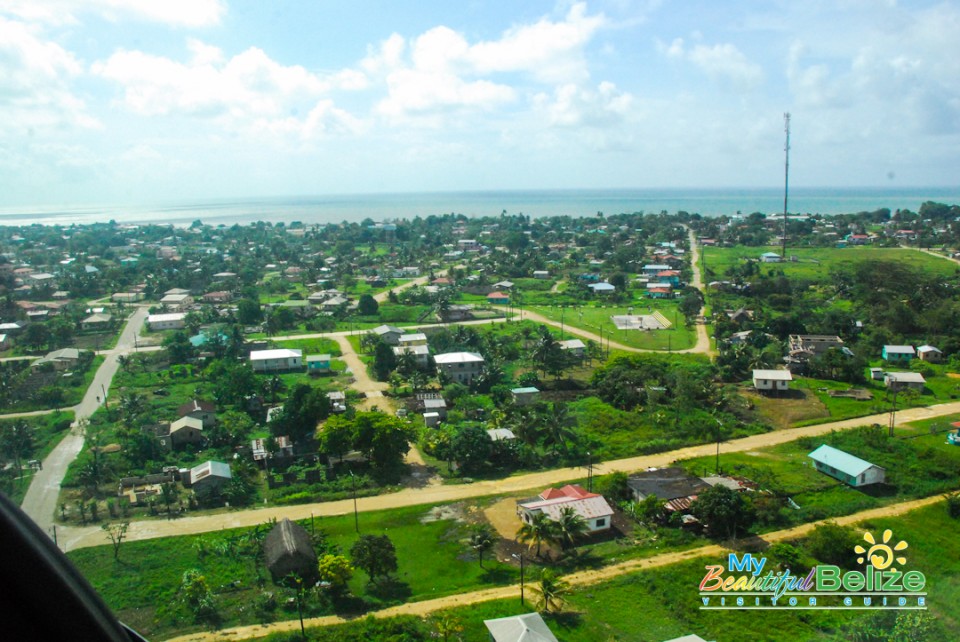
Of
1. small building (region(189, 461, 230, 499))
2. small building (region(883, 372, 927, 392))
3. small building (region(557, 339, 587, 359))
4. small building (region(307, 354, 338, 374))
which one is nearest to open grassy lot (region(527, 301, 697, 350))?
small building (region(557, 339, 587, 359))

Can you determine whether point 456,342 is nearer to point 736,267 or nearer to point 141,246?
point 736,267

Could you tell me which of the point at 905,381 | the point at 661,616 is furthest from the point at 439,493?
the point at 905,381

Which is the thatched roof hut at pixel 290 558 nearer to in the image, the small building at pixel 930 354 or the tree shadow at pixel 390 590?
A: the tree shadow at pixel 390 590

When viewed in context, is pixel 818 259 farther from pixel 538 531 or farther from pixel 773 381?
pixel 538 531

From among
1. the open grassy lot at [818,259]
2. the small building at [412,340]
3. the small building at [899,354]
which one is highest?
the open grassy lot at [818,259]

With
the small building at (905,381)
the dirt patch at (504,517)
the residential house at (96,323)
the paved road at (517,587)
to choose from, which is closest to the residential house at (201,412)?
the dirt patch at (504,517)

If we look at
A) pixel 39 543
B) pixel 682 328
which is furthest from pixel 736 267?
pixel 39 543
